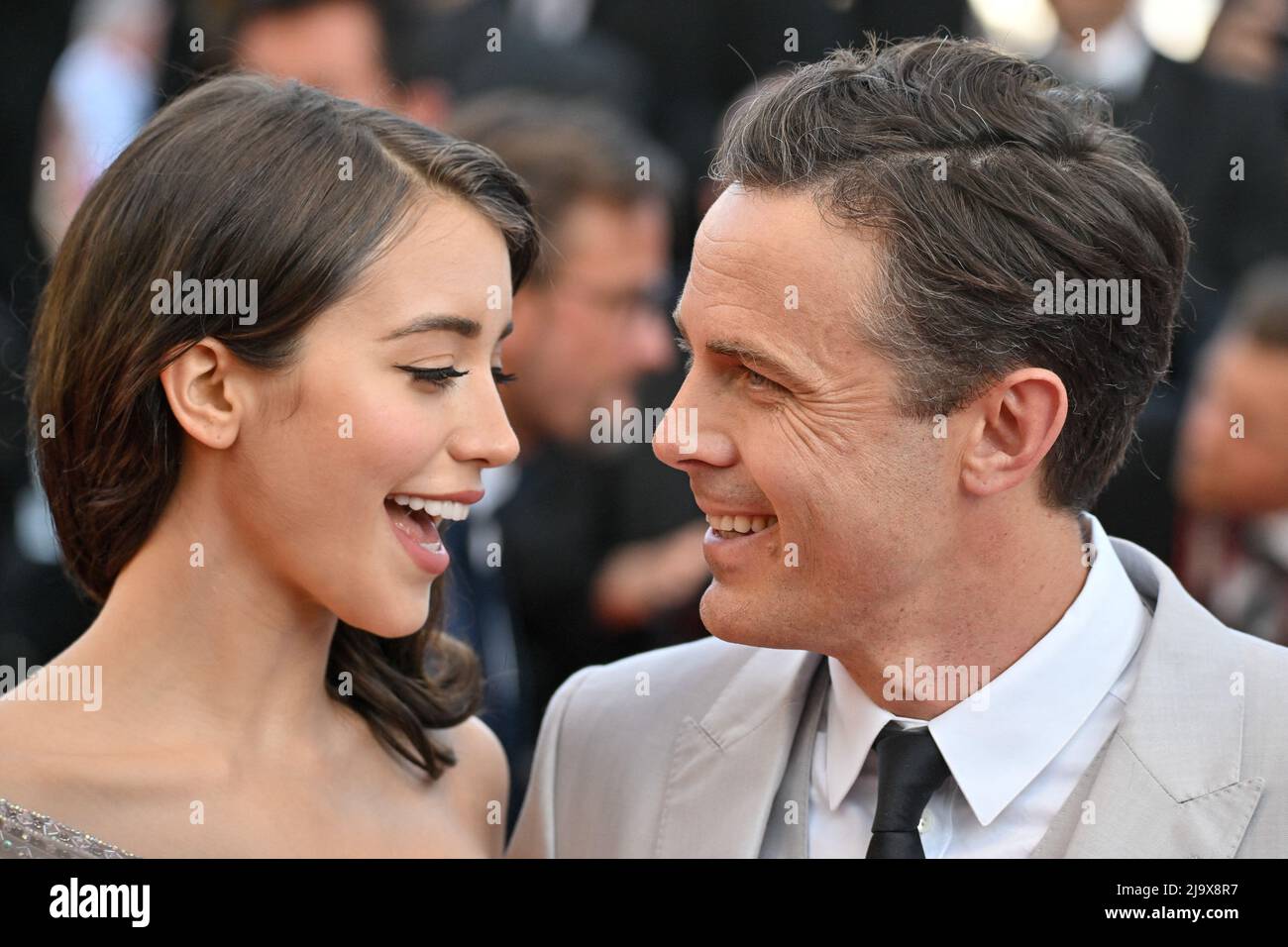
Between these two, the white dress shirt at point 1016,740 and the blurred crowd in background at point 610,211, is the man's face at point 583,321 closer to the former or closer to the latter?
the blurred crowd in background at point 610,211

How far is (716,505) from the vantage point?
259 centimetres

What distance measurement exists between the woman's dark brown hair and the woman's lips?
33cm

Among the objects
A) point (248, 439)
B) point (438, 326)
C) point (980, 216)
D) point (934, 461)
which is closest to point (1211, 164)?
point (980, 216)

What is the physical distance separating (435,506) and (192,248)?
22.7 inches

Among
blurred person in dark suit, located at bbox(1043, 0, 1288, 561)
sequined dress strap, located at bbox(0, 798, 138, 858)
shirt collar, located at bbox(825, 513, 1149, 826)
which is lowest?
sequined dress strap, located at bbox(0, 798, 138, 858)

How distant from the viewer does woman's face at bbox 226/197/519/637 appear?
2547 mm

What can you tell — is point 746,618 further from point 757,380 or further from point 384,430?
point 384,430

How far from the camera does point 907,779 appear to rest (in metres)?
2.45

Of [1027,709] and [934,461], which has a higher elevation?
[934,461]

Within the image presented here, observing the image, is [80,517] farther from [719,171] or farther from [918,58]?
[918,58]

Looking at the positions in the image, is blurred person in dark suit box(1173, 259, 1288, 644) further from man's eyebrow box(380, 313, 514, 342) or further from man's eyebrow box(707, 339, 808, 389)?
man's eyebrow box(380, 313, 514, 342)

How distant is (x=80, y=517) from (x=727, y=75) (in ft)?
11.7

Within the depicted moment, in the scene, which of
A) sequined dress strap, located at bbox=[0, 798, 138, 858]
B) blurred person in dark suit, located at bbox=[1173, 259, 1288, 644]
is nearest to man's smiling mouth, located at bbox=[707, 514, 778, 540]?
sequined dress strap, located at bbox=[0, 798, 138, 858]

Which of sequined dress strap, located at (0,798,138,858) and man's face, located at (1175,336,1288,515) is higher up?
man's face, located at (1175,336,1288,515)
